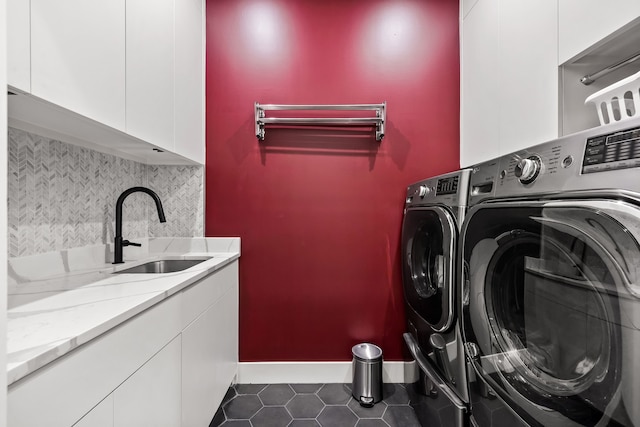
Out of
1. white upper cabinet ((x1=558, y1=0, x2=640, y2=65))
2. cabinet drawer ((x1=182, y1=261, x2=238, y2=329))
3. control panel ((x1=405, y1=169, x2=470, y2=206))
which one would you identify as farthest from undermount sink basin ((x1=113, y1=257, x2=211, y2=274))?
white upper cabinet ((x1=558, y1=0, x2=640, y2=65))

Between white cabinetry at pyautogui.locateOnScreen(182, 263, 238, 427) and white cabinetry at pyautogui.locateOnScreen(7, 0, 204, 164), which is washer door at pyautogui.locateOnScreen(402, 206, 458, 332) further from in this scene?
white cabinetry at pyautogui.locateOnScreen(7, 0, 204, 164)

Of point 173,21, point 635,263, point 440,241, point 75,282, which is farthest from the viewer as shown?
point 173,21

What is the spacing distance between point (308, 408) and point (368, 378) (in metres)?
0.38

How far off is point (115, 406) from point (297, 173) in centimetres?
145

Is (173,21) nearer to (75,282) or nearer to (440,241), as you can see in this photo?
(75,282)

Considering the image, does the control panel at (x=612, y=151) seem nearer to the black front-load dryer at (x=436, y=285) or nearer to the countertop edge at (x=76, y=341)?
the black front-load dryer at (x=436, y=285)

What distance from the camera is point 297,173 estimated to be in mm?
1916

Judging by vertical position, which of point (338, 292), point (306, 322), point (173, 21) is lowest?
point (306, 322)

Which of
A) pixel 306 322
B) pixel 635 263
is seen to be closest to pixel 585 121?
pixel 635 263

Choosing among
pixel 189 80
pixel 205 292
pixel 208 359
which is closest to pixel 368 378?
pixel 208 359

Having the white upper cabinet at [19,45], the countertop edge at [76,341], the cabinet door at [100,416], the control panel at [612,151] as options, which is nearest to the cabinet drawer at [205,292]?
the countertop edge at [76,341]

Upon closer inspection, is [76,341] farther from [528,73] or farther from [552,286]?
[528,73]

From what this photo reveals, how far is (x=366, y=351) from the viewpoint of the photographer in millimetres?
1752

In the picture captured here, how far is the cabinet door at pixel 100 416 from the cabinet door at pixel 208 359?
400 mm
